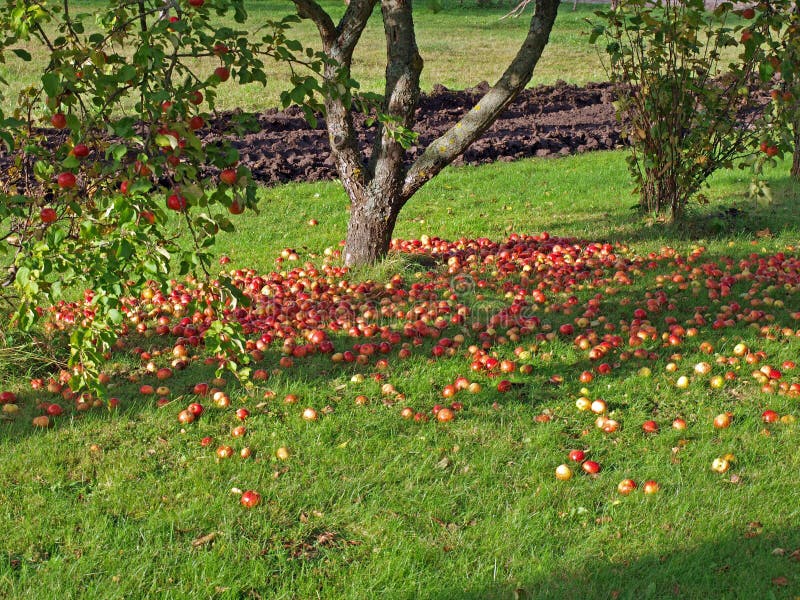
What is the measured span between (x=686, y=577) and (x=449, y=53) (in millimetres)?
19966

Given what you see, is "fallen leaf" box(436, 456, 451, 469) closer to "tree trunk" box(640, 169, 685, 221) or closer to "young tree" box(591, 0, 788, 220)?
"young tree" box(591, 0, 788, 220)

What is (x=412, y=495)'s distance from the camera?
12.4ft

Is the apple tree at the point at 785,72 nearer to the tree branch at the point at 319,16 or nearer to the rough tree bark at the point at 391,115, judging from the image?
the rough tree bark at the point at 391,115

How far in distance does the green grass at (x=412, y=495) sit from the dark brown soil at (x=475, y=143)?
209 inches

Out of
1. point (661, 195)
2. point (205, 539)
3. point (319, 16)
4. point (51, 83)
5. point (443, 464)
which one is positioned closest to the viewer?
point (51, 83)

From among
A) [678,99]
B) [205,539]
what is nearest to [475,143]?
[678,99]

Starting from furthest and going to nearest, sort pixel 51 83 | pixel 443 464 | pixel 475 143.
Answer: pixel 475 143
pixel 443 464
pixel 51 83

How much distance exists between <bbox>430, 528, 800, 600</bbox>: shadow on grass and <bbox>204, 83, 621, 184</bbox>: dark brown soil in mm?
7330

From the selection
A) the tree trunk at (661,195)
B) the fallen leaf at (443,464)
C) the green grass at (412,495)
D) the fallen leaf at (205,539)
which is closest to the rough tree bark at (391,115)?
the green grass at (412,495)

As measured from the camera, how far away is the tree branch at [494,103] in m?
6.19

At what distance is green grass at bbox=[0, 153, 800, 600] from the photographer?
3244 mm

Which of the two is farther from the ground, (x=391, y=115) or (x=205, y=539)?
(x=391, y=115)

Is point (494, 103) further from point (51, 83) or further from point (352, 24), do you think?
point (51, 83)

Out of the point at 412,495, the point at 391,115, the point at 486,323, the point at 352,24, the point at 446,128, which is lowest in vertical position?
the point at 412,495
